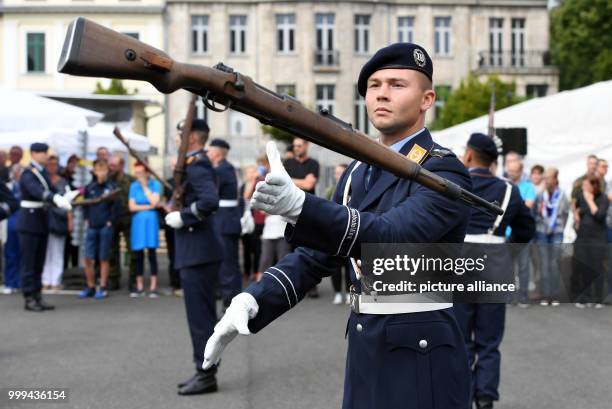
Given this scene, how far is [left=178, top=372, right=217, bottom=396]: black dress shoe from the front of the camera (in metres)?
6.87

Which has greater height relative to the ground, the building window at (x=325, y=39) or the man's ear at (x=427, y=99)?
the building window at (x=325, y=39)

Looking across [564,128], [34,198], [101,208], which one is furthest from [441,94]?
[34,198]

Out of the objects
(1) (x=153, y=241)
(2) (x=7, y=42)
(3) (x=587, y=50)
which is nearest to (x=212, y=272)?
(1) (x=153, y=241)

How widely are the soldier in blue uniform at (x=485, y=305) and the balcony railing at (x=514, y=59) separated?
37.2m

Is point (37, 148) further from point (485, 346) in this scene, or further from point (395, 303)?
point (395, 303)

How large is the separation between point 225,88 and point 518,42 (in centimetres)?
4353

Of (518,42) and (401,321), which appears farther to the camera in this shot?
(518,42)

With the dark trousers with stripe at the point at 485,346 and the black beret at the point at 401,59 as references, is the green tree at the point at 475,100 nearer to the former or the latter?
the dark trousers with stripe at the point at 485,346

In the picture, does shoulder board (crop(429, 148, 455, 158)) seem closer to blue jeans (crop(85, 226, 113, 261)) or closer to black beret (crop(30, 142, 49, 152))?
black beret (crop(30, 142, 49, 152))

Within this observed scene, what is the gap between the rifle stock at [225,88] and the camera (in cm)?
222

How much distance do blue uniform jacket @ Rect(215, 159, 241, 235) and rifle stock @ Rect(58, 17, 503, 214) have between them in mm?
8253

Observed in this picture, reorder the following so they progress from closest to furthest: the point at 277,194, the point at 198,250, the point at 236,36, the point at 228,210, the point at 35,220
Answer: the point at 277,194, the point at 198,250, the point at 228,210, the point at 35,220, the point at 236,36

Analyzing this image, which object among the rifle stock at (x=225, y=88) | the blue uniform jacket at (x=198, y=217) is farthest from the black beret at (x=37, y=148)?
the rifle stock at (x=225, y=88)

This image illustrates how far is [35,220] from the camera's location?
11.3 metres
